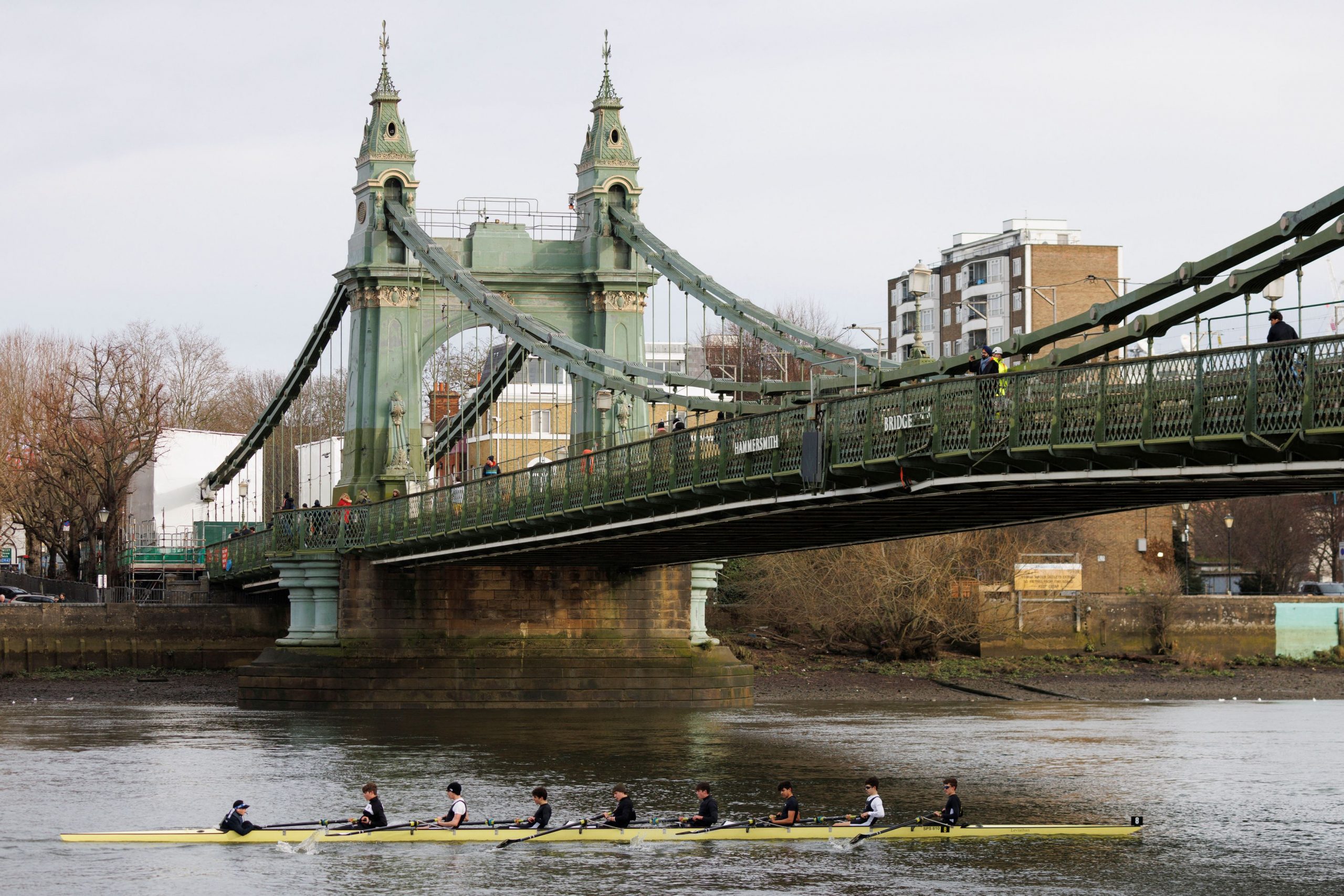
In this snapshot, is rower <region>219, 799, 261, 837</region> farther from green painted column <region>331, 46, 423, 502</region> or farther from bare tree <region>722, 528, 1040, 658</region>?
bare tree <region>722, 528, 1040, 658</region>

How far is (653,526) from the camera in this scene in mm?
42062

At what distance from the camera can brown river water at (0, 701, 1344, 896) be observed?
2831 centimetres

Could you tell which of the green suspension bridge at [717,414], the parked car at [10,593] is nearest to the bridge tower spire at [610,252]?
the green suspension bridge at [717,414]

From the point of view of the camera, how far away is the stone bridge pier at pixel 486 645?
56188 millimetres

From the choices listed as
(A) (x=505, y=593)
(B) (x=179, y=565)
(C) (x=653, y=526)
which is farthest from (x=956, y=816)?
(B) (x=179, y=565)

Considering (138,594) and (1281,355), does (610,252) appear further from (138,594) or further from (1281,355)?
(1281,355)

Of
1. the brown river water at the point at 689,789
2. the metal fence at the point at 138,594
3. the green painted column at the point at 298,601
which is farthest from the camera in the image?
the metal fence at the point at 138,594

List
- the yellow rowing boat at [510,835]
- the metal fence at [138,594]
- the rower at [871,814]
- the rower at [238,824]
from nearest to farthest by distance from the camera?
the rower at [238,824], the yellow rowing boat at [510,835], the rower at [871,814], the metal fence at [138,594]

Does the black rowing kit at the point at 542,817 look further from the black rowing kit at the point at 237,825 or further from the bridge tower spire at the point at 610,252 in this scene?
the bridge tower spire at the point at 610,252

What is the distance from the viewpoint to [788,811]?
103ft

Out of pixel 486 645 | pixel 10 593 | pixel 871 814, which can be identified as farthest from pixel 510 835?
pixel 10 593

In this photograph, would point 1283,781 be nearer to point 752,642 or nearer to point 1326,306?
point 1326,306

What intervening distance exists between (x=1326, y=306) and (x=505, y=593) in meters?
34.9

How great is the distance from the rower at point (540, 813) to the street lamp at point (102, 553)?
4316 cm
